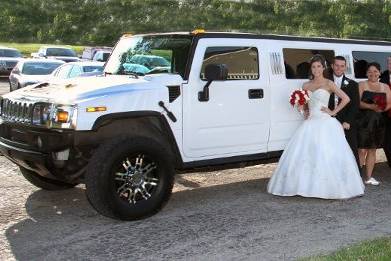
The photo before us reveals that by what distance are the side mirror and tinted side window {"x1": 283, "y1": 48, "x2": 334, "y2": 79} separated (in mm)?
1177

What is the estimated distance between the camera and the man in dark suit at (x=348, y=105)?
718 centimetres

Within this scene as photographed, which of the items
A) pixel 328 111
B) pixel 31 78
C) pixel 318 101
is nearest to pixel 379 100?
pixel 328 111

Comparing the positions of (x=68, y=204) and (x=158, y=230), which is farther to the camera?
(x=68, y=204)

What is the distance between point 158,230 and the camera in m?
5.48

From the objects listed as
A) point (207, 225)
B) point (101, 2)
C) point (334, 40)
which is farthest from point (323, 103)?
point (101, 2)

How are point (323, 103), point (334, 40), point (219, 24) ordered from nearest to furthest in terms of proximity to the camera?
point (323, 103)
point (334, 40)
point (219, 24)

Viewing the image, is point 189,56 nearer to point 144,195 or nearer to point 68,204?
point 144,195

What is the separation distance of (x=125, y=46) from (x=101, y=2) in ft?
218

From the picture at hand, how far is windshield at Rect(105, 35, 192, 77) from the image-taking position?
6281 mm

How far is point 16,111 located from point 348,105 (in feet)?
12.7

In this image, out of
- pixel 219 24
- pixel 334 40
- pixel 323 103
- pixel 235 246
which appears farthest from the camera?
Result: pixel 219 24

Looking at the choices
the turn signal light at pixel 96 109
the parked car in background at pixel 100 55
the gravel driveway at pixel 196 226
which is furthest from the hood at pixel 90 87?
the parked car in background at pixel 100 55

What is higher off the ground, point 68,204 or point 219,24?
point 219,24

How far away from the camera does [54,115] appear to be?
5.43 metres
